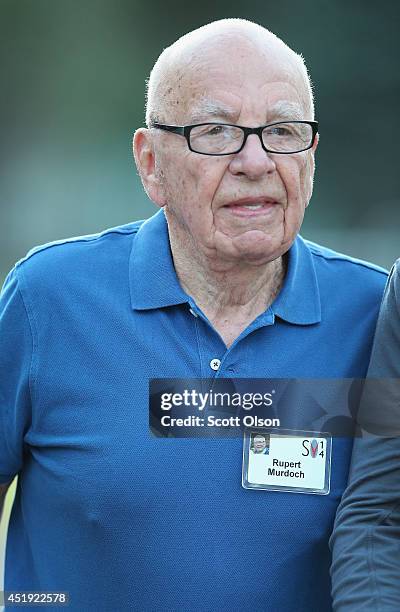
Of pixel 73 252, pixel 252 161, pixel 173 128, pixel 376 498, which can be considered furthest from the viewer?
pixel 73 252

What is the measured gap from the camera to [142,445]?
196 cm

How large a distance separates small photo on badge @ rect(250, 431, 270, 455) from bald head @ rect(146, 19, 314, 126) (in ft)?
2.34

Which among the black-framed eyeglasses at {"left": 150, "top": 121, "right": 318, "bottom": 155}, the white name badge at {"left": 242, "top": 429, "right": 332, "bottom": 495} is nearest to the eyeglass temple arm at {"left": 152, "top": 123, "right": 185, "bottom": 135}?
the black-framed eyeglasses at {"left": 150, "top": 121, "right": 318, "bottom": 155}

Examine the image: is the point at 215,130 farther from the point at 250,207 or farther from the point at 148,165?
the point at 148,165

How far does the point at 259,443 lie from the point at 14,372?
1.89ft

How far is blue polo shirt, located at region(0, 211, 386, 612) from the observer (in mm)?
1940

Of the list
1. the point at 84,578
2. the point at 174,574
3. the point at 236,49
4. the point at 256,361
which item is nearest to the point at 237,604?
the point at 174,574

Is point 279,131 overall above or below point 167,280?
above

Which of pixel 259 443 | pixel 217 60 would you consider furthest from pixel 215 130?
pixel 259 443

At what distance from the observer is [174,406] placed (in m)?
2.01

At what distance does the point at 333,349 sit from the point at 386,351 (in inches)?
7.4

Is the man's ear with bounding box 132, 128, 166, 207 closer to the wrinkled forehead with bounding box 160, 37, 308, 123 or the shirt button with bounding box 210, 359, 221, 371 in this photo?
the wrinkled forehead with bounding box 160, 37, 308, 123

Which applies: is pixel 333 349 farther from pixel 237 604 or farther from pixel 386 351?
pixel 237 604

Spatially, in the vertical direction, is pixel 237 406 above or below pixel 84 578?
above
